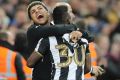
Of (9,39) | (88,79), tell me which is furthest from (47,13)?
(9,39)

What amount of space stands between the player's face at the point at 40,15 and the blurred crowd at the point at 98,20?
242 inches

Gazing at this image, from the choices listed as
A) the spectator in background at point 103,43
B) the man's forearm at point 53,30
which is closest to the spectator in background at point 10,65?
the man's forearm at point 53,30

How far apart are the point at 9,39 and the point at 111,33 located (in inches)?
255

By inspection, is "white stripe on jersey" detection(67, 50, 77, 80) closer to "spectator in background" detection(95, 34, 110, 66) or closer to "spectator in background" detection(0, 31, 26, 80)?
"spectator in background" detection(0, 31, 26, 80)

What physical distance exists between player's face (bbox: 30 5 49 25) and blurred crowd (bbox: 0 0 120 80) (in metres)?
6.14

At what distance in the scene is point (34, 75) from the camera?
32.5 ft

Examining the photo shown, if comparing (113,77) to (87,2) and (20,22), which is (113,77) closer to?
(20,22)

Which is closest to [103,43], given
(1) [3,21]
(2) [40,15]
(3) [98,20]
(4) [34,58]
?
(3) [98,20]

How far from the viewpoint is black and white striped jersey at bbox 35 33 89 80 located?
9.61m

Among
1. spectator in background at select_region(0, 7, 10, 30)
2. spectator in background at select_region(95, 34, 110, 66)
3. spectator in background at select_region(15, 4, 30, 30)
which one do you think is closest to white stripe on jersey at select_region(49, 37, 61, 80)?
spectator in background at select_region(0, 7, 10, 30)

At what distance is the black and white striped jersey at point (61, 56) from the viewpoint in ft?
31.5

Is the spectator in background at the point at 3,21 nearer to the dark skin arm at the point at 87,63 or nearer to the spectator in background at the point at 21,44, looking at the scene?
the spectator in background at the point at 21,44

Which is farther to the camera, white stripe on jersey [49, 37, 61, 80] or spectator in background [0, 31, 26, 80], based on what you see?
spectator in background [0, 31, 26, 80]

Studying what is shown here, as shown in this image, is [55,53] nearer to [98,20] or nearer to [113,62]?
[113,62]
